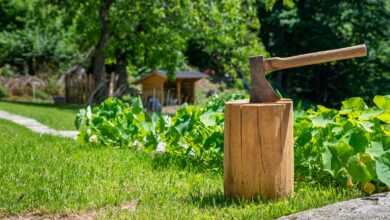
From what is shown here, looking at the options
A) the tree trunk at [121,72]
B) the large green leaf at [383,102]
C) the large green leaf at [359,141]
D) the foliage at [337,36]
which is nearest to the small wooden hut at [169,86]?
the tree trunk at [121,72]

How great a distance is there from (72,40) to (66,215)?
76.0 ft

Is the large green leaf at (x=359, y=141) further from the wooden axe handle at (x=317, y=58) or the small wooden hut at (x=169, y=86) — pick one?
the small wooden hut at (x=169, y=86)

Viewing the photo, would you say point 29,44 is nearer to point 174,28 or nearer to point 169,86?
point 169,86

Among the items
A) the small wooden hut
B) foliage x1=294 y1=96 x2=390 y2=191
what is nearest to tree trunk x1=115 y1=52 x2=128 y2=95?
the small wooden hut

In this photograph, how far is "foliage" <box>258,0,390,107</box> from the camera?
78.4 ft

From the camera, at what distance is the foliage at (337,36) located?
23906 mm

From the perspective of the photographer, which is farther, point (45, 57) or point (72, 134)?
point (45, 57)

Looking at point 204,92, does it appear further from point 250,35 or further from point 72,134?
point 72,134

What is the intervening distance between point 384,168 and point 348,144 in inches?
13.2

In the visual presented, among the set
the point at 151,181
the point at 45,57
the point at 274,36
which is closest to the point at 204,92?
the point at 274,36

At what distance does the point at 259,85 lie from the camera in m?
4.20

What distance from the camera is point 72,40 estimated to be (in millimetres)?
26438

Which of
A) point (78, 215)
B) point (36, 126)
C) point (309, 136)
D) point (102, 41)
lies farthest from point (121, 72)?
point (78, 215)

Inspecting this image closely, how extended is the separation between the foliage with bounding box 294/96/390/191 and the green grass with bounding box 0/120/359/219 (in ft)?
0.55
